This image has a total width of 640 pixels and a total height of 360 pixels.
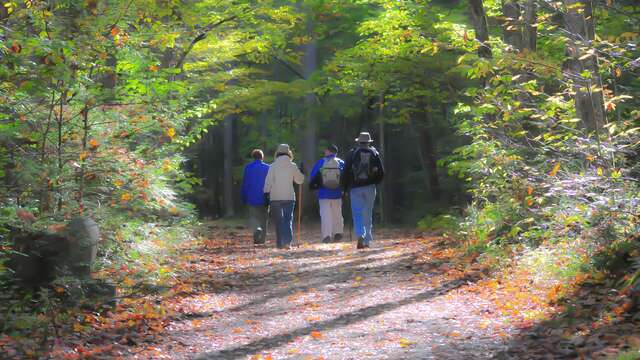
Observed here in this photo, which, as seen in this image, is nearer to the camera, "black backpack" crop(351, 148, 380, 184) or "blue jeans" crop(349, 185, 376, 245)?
"black backpack" crop(351, 148, 380, 184)

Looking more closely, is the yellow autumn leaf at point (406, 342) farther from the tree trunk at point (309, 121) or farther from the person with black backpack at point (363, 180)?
the tree trunk at point (309, 121)

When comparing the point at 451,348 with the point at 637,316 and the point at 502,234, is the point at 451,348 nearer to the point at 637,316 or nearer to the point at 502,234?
the point at 637,316

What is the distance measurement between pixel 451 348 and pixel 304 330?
1.86m

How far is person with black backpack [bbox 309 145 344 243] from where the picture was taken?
17.8 metres

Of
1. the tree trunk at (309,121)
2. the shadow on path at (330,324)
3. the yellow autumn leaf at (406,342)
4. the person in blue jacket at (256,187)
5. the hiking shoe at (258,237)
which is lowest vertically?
the yellow autumn leaf at (406,342)

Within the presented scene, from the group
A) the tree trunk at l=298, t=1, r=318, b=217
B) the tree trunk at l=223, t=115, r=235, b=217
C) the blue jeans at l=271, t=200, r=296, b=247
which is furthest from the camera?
the tree trunk at l=223, t=115, r=235, b=217

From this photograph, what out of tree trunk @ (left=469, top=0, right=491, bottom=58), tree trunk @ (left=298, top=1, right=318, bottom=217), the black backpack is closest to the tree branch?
the black backpack

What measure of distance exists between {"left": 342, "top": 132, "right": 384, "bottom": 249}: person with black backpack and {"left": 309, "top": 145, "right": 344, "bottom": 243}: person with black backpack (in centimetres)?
108

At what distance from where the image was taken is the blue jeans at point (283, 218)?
17000 millimetres

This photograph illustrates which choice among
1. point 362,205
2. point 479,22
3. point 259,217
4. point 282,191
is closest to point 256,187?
point 259,217

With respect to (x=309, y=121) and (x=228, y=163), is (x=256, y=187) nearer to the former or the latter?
(x=309, y=121)

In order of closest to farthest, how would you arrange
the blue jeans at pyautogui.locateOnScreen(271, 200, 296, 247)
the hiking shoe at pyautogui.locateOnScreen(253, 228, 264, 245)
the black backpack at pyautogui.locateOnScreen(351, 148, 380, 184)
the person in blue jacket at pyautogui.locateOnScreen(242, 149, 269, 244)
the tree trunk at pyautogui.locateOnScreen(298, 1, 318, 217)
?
the black backpack at pyautogui.locateOnScreen(351, 148, 380, 184), the blue jeans at pyautogui.locateOnScreen(271, 200, 296, 247), the person in blue jacket at pyautogui.locateOnScreen(242, 149, 269, 244), the hiking shoe at pyautogui.locateOnScreen(253, 228, 264, 245), the tree trunk at pyautogui.locateOnScreen(298, 1, 318, 217)

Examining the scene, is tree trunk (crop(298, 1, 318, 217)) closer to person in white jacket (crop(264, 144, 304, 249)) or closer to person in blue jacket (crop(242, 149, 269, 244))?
person in blue jacket (crop(242, 149, 269, 244))

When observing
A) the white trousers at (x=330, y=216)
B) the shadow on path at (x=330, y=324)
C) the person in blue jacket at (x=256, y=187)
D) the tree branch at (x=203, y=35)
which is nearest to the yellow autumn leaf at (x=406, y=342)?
the shadow on path at (x=330, y=324)
